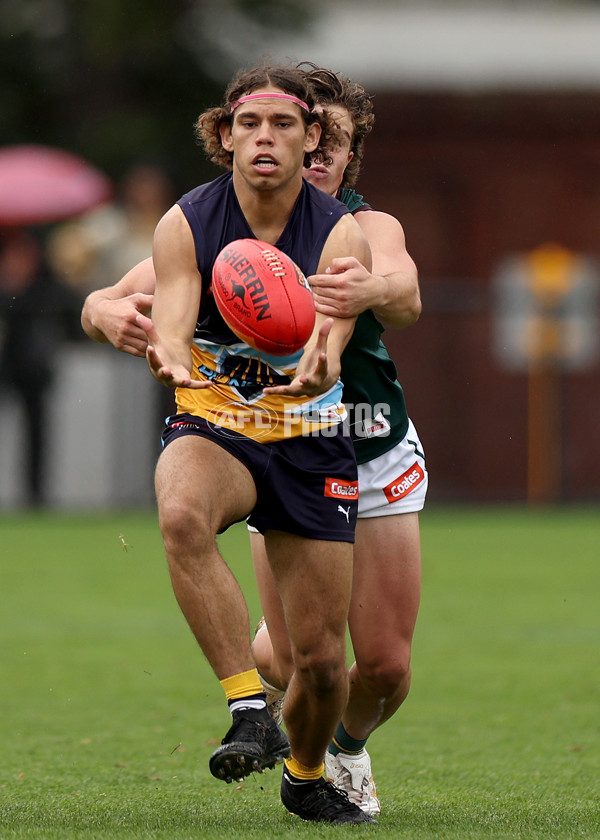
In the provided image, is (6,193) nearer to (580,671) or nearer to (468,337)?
(468,337)

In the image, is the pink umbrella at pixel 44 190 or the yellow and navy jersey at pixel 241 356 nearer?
the yellow and navy jersey at pixel 241 356

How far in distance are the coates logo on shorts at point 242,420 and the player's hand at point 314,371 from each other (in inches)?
7.6

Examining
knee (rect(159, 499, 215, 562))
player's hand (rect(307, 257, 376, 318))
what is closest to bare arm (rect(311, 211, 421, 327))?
player's hand (rect(307, 257, 376, 318))

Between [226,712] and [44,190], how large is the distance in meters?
10.5

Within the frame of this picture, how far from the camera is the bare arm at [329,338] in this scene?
4.89 meters

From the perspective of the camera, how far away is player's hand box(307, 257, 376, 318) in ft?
16.6

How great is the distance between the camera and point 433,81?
24.0 meters

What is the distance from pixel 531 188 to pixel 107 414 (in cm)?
875

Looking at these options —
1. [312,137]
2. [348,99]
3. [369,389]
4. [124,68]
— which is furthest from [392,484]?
[124,68]

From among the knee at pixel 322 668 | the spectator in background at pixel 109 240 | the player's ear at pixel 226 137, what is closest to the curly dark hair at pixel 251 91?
the player's ear at pixel 226 137

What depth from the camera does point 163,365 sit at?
15.9 feet

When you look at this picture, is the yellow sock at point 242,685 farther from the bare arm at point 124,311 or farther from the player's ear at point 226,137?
the player's ear at point 226,137

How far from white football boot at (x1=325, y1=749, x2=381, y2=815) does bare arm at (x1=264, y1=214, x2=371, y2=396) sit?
5.03ft

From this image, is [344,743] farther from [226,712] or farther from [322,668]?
[226,712]
